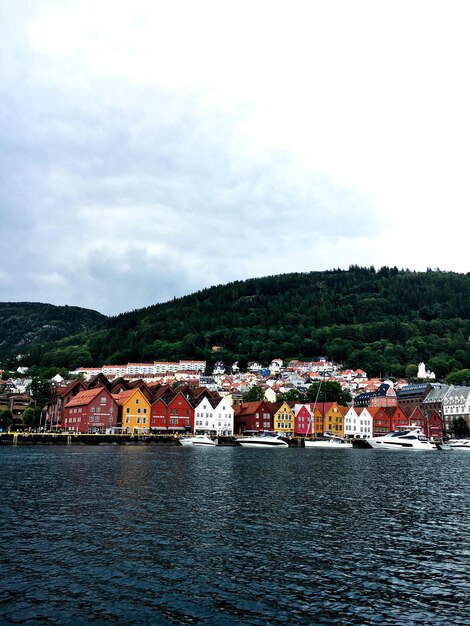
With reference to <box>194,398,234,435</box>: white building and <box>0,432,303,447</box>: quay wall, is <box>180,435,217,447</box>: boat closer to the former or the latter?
<box>0,432,303,447</box>: quay wall

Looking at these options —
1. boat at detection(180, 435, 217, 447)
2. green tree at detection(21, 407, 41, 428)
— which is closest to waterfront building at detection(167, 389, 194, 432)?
boat at detection(180, 435, 217, 447)

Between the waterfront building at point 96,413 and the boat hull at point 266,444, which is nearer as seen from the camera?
the boat hull at point 266,444

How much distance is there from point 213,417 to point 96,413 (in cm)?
2603

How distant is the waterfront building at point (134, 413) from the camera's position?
394ft

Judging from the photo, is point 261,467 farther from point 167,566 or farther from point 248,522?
point 167,566

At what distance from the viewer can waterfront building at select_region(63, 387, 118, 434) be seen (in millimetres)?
117688

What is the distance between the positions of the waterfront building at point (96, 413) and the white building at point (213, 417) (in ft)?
61.4

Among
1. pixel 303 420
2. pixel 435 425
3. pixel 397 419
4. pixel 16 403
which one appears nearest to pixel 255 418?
pixel 303 420

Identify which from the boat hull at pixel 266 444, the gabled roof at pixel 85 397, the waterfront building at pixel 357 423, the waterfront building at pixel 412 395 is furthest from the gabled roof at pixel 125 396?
the waterfront building at pixel 412 395

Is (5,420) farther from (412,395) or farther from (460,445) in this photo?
(412,395)

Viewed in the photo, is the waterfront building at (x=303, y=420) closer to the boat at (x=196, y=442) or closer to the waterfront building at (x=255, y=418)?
the waterfront building at (x=255, y=418)

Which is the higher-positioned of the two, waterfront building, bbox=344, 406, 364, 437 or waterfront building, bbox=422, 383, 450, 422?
waterfront building, bbox=422, 383, 450, 422

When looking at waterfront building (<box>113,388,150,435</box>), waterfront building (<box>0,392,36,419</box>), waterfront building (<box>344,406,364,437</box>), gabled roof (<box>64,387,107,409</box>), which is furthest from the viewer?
waterfront building (<box>0,392,36,419</box>)

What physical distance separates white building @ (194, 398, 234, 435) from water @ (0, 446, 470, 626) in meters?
88.1
